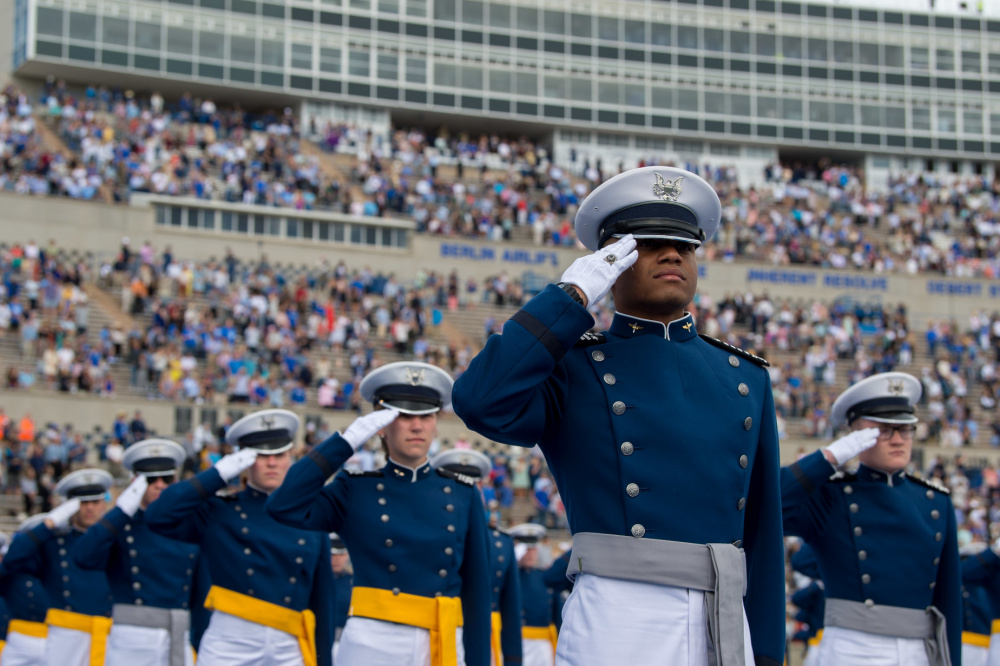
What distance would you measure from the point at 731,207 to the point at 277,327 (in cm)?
2000

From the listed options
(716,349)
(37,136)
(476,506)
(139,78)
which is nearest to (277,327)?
(37,136)

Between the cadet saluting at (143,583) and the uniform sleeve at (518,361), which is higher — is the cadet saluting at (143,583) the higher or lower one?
the lower one

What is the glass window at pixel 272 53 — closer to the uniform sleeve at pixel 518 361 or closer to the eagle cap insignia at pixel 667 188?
the eagle cap insignia at pixel 667 188

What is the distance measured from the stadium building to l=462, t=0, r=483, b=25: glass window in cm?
Result: 9

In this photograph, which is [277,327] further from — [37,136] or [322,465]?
[322,465]

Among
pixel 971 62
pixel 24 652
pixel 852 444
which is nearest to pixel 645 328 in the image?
pixel 852 444

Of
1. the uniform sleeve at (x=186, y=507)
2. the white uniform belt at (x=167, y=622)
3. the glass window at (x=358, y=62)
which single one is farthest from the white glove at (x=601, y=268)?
the glass window at (x=358, y=62)

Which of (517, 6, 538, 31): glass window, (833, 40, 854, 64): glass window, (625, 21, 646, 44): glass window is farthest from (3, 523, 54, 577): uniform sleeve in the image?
(833, 40, 854, 64): glass window

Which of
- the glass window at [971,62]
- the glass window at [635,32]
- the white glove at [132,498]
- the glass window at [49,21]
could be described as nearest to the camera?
the white glove at [132,498]

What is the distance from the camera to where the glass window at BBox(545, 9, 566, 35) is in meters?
54.1

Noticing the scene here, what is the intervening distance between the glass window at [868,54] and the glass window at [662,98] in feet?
31.3

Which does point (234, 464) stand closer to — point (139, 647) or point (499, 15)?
point (139, 647)

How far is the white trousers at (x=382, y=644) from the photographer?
671 cm

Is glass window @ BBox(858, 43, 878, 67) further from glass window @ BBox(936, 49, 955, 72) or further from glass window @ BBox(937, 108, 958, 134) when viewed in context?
glass window @ BBox(937, 108, 958, 134)
